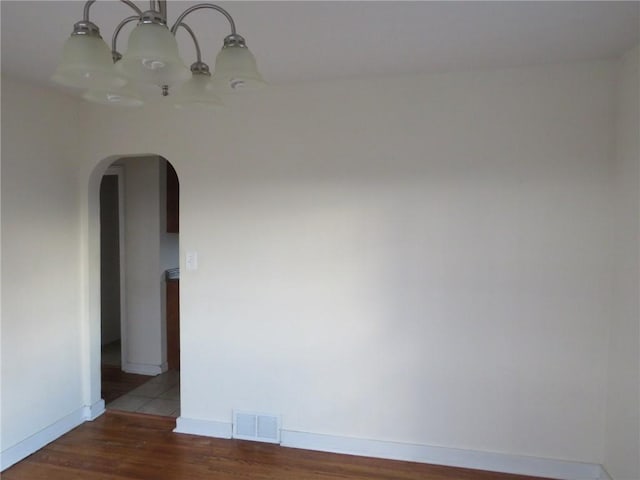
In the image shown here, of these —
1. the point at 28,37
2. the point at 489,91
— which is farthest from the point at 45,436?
the point at 489,91

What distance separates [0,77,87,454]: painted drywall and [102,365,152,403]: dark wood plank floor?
51cm

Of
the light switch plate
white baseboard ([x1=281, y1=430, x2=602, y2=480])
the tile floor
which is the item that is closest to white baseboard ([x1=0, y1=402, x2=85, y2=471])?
the tile floor

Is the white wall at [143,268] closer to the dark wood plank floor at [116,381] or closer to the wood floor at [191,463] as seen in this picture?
the dark wood plank floor at [116,381]

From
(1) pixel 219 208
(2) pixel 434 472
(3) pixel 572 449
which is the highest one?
(1) pixel 219 208

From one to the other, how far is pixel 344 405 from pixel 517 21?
2.31 metres

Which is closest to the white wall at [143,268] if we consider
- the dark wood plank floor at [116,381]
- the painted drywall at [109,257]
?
the dark wood plank floor at [116,381]

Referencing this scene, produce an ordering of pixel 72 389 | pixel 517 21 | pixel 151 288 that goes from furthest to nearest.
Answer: pixel 151 288
pixel 72 389
pixel 517 21

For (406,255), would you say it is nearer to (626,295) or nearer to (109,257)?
(626,295)

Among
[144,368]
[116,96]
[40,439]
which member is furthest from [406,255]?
[144,368]

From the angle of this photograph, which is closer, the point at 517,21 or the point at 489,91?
the point at 517,21

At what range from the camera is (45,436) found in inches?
111

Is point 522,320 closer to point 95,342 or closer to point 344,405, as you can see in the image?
point 344,405

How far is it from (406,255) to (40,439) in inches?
106

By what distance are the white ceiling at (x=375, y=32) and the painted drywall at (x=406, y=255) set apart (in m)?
0.24
